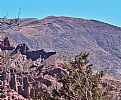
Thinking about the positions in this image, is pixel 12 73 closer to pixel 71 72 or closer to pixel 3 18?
pixel 71 72

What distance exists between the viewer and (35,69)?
94.1m

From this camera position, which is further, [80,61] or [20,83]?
[20,83]

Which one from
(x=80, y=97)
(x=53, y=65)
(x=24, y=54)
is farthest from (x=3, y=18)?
(x=24, y=54)

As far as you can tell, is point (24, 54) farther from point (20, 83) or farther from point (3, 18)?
point (3, 18)

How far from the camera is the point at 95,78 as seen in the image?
19953mm

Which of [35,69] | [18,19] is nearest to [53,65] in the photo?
[35,69]

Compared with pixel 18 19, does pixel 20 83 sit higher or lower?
lower

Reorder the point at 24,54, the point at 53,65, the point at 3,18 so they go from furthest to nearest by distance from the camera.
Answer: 1. the point at 24,54
2. the point at 53,65
3. the point at 3,18

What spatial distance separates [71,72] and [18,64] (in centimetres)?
7871

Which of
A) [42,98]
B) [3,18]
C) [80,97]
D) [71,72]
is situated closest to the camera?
[3,18]

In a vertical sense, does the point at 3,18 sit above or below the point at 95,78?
above

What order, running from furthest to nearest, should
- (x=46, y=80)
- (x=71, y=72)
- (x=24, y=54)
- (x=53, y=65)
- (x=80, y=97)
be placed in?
(x=24, y=54)
(x=53, y=65)
(x=46, y=80)
(x=71, y=72)
(x=80, y=97)

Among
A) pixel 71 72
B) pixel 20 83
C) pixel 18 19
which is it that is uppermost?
A: pixel 18 19

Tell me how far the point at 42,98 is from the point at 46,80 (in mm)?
57846
